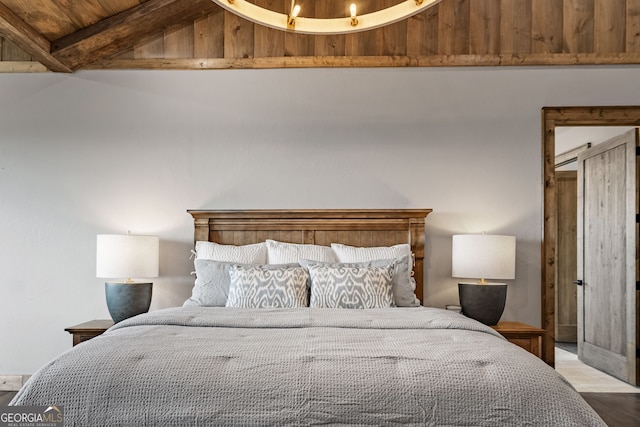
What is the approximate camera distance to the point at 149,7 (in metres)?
3.71

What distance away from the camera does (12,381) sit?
13.0 ft

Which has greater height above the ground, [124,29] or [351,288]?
[124,29]

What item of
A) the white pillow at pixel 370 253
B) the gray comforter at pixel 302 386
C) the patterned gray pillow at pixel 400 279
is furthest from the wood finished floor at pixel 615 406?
the gray comforter at pixel 302 386

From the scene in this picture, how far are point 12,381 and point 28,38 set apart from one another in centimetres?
249

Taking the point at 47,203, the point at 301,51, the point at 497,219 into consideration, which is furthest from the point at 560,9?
the point at 47,203

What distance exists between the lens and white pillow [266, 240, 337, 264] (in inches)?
145

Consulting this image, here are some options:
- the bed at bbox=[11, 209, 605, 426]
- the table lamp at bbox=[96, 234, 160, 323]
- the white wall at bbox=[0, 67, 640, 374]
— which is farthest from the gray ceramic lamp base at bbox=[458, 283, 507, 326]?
the table lamp at bbox=[96, 234, 160, 323]

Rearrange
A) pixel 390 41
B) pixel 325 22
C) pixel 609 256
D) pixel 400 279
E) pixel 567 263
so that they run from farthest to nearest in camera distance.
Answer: pixel 567 263 < pixel 609 256 < pixel 390 41 < pixel 400 279 < pixel 325 22

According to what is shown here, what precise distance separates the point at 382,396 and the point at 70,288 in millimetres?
3160

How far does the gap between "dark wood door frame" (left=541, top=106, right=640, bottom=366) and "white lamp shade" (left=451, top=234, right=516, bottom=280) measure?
1.48ft

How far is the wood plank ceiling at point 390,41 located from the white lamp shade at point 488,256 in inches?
A: 54.5

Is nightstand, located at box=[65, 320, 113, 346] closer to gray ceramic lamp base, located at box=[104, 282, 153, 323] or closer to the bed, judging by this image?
gray ceramic lamp base, located at box=[104, 282, 153, 323]

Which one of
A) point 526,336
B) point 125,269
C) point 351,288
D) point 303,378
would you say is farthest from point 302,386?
point 125,269

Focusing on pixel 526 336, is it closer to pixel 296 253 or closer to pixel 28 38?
pixel 296 253
